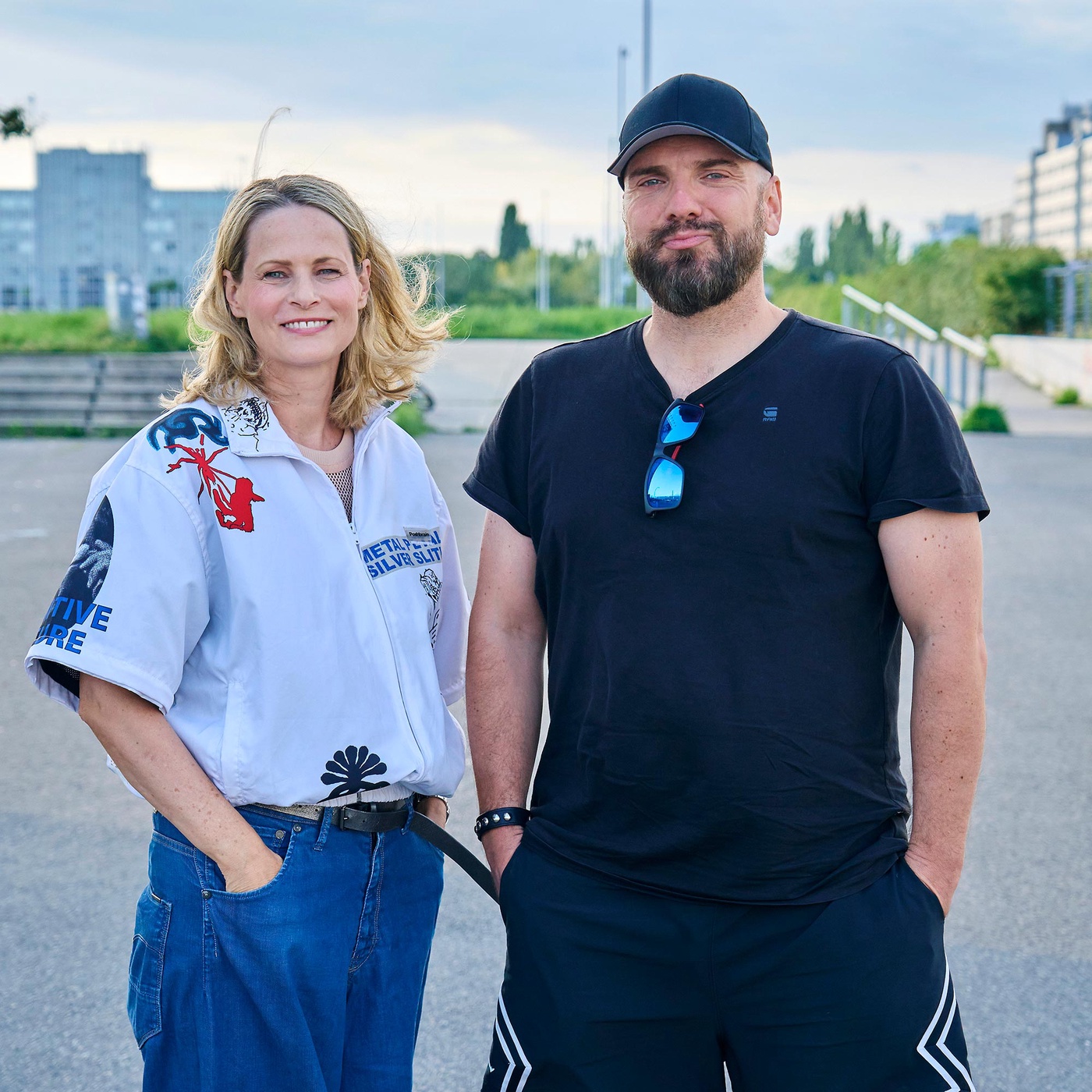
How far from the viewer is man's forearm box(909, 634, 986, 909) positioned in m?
2.01

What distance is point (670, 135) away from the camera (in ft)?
6.75

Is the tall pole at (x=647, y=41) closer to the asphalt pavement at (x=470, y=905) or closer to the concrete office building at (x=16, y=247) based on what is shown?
the asphalt pavement at (x=470, y=905)

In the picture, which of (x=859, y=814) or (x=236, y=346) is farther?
(x=236, y=346)

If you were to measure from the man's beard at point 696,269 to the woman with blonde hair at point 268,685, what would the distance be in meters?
0.54

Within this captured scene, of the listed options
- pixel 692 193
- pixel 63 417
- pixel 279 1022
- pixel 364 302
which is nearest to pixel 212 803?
pixel 279 1022

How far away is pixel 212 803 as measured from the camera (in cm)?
195

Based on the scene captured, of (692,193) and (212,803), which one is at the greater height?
(692,193)

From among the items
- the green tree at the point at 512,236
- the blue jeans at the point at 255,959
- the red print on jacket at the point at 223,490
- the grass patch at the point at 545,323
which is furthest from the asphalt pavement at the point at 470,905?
the green tree at the point at 512,236

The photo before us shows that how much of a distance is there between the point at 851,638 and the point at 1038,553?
789cm

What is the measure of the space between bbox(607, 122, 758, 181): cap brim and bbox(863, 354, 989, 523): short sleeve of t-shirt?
0.43m

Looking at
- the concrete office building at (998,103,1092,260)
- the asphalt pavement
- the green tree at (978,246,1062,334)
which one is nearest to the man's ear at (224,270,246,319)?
the asphalt pavement

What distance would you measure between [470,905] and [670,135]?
2592 millimetres

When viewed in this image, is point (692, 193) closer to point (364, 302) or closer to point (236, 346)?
point (364, 302)

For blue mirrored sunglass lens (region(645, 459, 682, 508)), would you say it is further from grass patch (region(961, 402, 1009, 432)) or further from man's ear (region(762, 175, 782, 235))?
grass patch (region(961, 402, 1009, 432))
